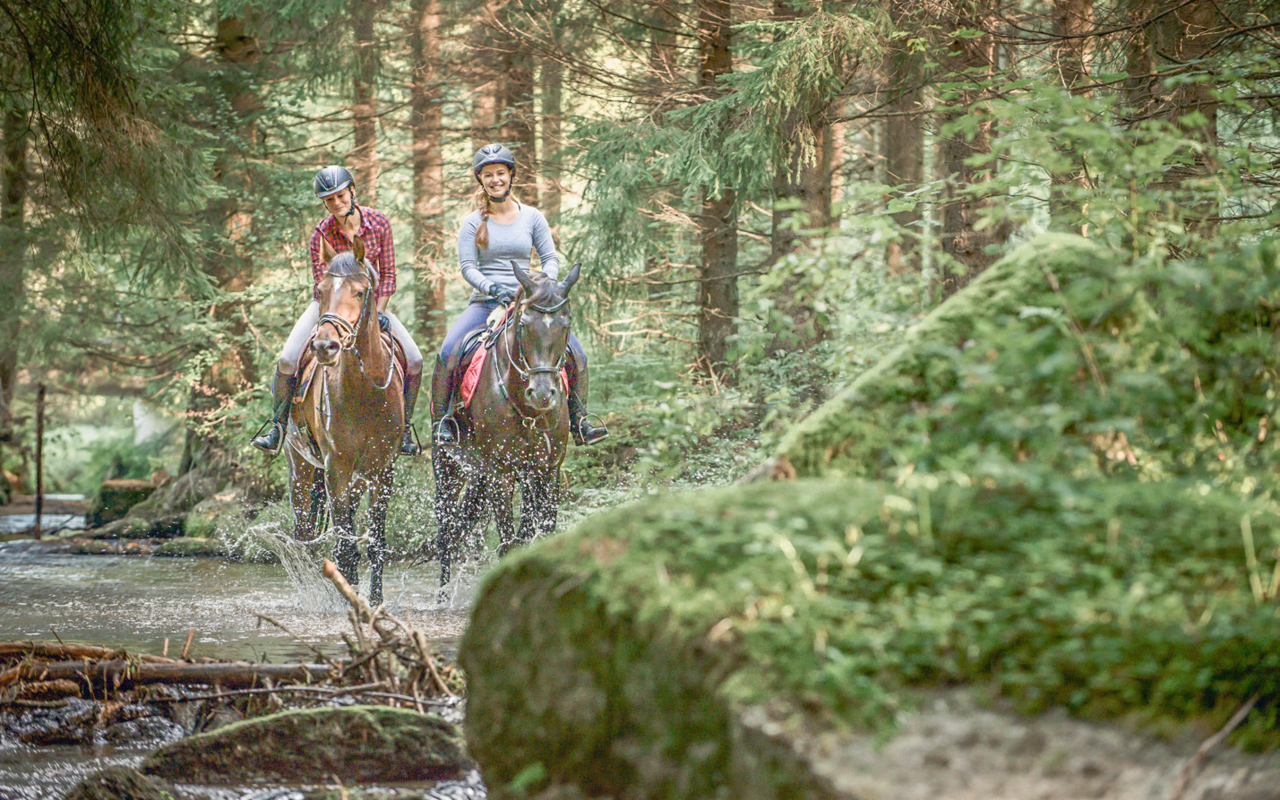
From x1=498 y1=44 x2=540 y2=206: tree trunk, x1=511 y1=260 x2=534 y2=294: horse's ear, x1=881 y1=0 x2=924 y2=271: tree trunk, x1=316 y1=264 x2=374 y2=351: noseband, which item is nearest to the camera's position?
x1=316 y1=264 x2=374 y2=351: noseband

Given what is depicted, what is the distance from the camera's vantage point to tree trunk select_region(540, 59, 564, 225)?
15.1 m

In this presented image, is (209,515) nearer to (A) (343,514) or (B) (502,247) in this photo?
(A) (343,514)

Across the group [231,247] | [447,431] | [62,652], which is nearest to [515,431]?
[447,431]

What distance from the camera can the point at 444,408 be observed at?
8.08 meters

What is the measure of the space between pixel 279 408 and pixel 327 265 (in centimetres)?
162

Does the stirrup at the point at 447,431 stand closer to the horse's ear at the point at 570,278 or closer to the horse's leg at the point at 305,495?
the horse's leg at the point at 305,495

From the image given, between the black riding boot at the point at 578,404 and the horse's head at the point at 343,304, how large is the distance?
1689 mm

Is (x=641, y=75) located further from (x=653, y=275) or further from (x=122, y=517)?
(x=122, y=517)

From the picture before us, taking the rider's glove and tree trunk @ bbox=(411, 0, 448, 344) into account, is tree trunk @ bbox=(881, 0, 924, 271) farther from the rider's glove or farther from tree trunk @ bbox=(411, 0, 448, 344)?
tree trunk @ bbox=(411, 0, 448, 344)

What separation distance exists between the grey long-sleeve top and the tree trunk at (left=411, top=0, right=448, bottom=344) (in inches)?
282

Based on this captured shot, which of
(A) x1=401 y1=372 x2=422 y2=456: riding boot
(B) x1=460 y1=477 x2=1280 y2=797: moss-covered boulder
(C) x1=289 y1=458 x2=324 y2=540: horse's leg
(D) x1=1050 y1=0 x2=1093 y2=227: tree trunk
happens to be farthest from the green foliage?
(C) x1=289 y1=458 x2=324 y2=540: horse's leg

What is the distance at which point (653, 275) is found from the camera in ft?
47.6

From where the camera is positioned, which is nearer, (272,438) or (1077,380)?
(1077,380)

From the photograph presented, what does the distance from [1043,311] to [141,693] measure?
4579 millimetres
